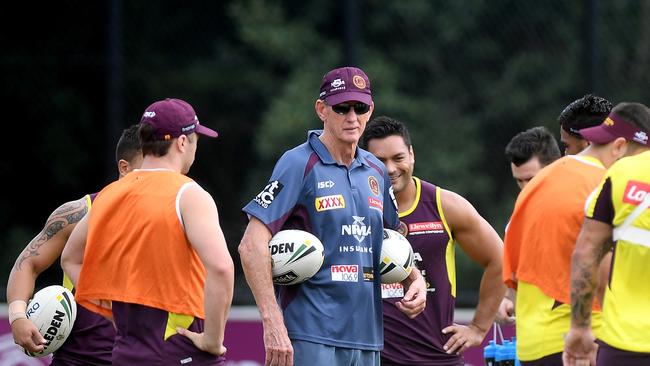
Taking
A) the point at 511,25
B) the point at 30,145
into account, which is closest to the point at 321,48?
the point at 511,25

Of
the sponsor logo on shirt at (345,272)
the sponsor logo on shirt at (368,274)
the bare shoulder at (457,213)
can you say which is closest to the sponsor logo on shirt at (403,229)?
the bare shoulder at (457,213)

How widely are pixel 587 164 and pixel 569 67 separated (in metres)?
7.05

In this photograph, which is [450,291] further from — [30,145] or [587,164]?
[30,145]

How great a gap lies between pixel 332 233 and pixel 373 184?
1.36 ft

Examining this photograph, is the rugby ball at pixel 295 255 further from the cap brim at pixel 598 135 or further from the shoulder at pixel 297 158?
the cap brim at pixel 598 135

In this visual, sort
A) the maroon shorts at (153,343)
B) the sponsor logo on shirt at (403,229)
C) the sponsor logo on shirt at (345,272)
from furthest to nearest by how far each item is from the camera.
Result: the sponsor logo on shirt at (403,229), the sponsor logo on shirt at (345,272), the maroon shorts at (153,343)

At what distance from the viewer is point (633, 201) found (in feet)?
19.5

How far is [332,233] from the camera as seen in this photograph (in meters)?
6.48

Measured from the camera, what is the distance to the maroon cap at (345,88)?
21.7 feet

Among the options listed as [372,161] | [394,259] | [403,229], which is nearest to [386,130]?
[403,229]

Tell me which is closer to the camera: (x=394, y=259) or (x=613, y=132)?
(x=613, y=132)

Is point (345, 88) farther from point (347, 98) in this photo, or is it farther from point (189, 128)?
point (189, 128)

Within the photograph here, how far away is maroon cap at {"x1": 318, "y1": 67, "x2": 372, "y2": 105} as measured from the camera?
6602 millimetres

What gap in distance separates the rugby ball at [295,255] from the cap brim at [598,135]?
54.6 inches
